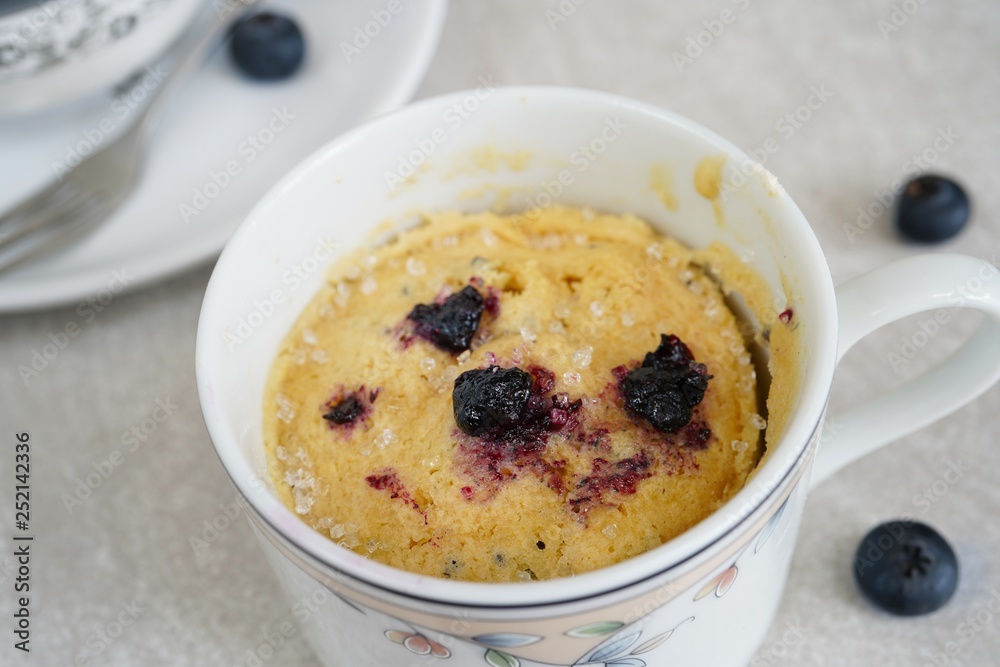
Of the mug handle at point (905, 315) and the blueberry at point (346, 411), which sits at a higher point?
the mug handle at point (905, 315)

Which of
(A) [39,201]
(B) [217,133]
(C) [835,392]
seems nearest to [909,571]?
(C) [835,392]

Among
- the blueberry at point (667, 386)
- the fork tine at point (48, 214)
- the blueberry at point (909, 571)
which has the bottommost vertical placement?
the fork tine at point (48, 214)

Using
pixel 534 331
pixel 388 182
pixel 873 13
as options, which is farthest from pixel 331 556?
pixel 873 13

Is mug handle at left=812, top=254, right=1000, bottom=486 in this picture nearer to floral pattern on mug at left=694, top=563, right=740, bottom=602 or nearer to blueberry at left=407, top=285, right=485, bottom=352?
floral pattern on mug at left=694, top=563, right=740, bottom=602

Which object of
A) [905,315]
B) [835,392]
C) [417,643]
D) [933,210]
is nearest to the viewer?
[417,643]

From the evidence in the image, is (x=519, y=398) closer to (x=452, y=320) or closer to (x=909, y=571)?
(x=452, y=320)

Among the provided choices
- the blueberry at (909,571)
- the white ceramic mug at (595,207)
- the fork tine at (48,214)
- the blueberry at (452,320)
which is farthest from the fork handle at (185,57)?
the blueberry at (909,571)

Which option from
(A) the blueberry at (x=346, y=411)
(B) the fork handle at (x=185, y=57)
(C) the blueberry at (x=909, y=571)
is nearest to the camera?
(A) the blueberry at (x=346, y=411)

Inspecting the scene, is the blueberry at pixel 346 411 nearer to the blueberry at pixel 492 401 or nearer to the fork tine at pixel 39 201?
the blueberry at pixel 492 401
